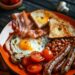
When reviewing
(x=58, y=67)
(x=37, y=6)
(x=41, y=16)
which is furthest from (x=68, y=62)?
(x=37, y=6)

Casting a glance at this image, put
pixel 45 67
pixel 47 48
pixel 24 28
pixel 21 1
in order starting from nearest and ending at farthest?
1. pixel 45 67
2. pixel 47 48
3. pixel 24 28
4. pixel 21 1

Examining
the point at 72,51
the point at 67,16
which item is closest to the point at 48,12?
the point at 67,16

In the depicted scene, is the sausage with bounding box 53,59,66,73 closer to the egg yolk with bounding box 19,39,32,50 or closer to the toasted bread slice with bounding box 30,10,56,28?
the egg yolk with bounding box 19,39,32,50

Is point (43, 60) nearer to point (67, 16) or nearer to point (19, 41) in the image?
point (19, 41)

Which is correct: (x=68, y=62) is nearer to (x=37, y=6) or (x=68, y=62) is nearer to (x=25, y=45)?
(x=25, y=45)

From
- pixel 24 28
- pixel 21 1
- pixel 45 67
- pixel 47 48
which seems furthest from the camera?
pixel 21 1
